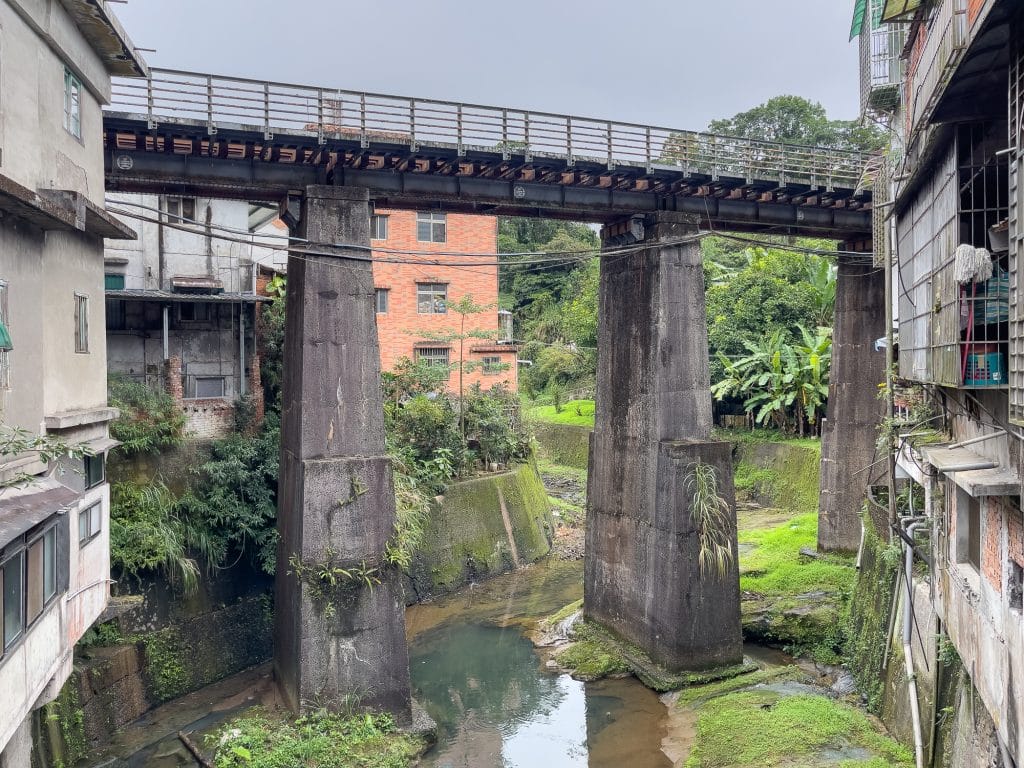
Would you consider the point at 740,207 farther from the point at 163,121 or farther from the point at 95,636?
the point at 95,636

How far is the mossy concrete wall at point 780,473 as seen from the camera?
25672 millimetres

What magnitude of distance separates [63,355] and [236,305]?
8.46m

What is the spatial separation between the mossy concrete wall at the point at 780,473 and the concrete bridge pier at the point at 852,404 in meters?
4.78

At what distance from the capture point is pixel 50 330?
9.27 m

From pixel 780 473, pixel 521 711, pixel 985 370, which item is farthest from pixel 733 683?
pixel 780 473

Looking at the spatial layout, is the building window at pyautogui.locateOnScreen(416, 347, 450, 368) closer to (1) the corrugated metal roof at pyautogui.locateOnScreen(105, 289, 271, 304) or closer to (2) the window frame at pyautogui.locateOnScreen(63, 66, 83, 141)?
(1) the corrugated metal roof at pyautogui.locateOnScreen(105, 289, 271, 304)

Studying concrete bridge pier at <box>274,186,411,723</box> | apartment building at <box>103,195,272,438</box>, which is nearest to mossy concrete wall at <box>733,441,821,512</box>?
concrete bridge pier at <box>274,186,411,723</box>

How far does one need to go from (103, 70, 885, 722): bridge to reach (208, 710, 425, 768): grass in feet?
1.38

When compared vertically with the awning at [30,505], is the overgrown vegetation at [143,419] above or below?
above

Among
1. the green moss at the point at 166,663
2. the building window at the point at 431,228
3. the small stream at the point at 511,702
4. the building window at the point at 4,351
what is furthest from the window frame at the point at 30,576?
the building window at the point at 431,228

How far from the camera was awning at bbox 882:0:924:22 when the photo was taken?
10.3 meters

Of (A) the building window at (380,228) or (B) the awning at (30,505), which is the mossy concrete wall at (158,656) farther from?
(A) the building window at (380,228)

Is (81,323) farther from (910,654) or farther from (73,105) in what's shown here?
(910,654)

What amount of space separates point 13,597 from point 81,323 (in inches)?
156
